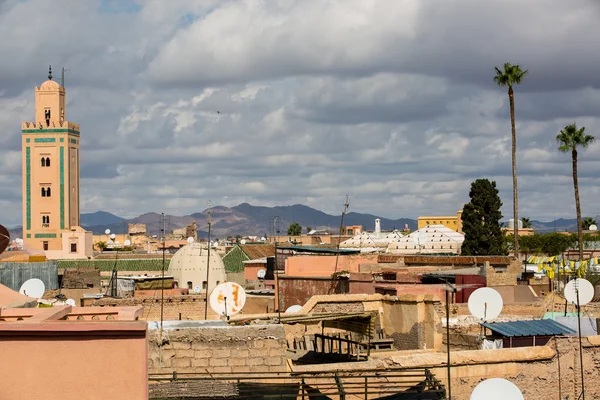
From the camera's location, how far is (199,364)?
45.5 ft

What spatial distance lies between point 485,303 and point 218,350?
5898 mm

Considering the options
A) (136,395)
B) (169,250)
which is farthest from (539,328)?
(169,250)

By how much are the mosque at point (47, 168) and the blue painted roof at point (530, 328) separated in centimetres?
8809

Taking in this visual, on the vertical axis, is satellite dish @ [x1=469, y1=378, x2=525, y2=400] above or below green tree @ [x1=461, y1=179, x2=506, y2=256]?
below

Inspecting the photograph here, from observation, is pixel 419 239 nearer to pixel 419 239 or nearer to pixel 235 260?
pixel 419 239

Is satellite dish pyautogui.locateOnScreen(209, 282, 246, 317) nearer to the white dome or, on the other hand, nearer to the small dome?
the white dome

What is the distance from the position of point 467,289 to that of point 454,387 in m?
13.5

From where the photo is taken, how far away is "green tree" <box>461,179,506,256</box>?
191 ft

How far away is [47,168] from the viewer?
103438 mm

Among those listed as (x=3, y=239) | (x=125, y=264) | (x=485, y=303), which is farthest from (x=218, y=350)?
(x=125, y=264)

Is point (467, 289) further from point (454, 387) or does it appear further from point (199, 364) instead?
point (199, 364)

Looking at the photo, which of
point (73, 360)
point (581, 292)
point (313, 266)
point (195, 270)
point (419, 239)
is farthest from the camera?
point (419, 239)

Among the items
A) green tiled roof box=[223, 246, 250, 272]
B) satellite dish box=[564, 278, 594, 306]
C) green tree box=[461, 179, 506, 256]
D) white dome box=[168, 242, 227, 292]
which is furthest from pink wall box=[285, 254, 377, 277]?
green tiled roof box=[223, 246, 250, 272]

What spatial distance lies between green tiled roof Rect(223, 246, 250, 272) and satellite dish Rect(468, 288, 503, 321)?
45.0 m
